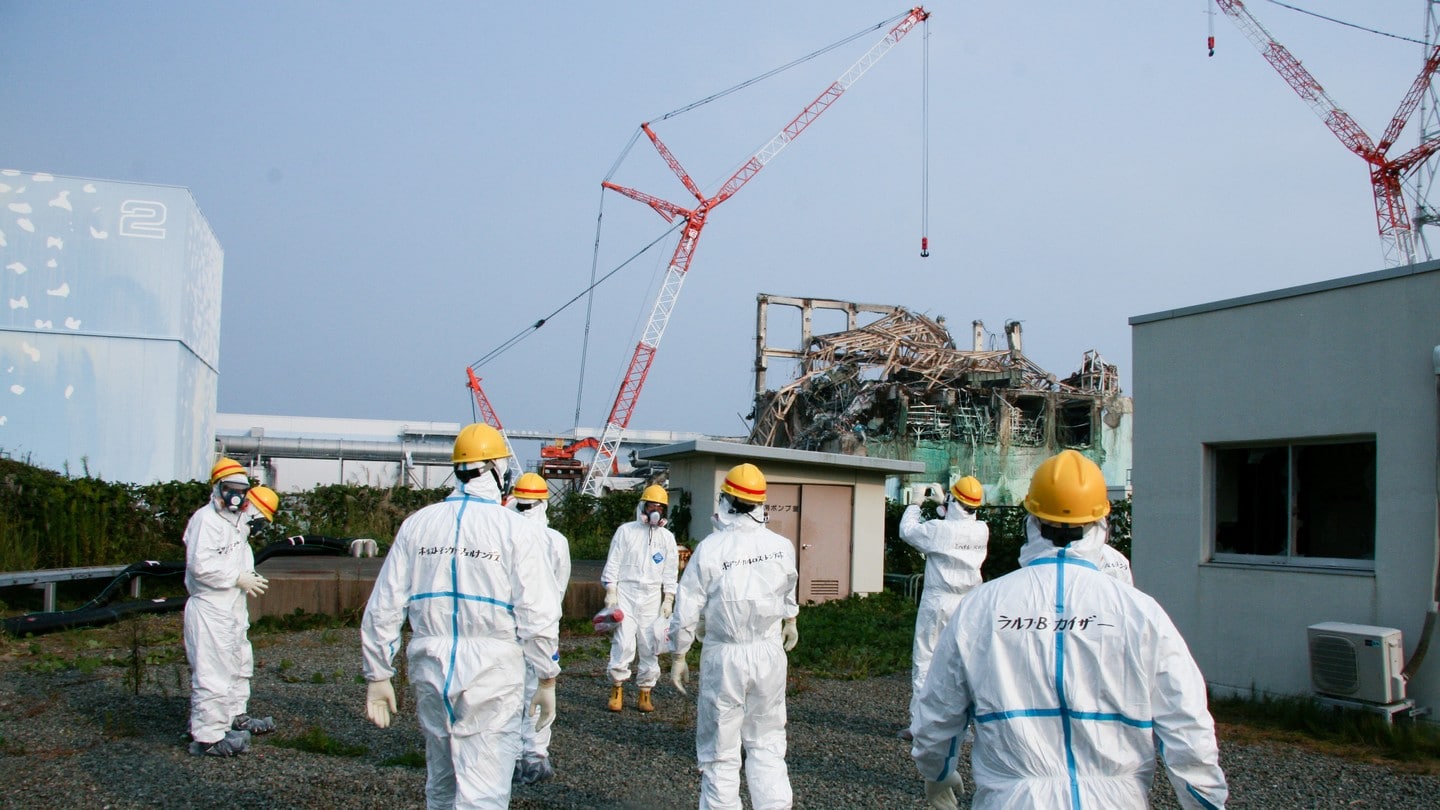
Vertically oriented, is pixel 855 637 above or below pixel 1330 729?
below

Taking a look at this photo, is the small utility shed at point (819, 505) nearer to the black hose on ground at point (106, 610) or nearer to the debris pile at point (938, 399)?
the black hose on ground at point (106, 610)

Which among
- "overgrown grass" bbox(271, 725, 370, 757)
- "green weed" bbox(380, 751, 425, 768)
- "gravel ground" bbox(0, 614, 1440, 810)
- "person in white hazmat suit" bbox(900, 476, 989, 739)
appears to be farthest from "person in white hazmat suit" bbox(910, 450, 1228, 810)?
"person in white hazmat suit" bbox(900, 476, 989, 739)

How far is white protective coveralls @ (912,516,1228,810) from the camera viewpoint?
118 inches

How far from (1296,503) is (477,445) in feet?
25.2

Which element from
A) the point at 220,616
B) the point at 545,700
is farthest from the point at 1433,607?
the point at 220,616

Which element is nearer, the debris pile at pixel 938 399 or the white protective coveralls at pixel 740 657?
the white protective coveralls at pixel 740 657

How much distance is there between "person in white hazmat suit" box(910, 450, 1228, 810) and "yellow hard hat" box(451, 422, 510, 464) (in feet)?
8.53

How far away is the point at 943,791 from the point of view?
361 centimetres

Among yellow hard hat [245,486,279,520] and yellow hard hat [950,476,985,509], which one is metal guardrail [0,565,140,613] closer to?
yellow hard hat [245,486,279,520]

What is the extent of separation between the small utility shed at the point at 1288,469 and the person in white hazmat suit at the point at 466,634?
23.3 feet

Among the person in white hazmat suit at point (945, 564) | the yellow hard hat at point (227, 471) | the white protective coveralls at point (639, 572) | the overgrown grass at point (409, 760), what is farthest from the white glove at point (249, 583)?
the person in white hazmat suit at point (945, 564)

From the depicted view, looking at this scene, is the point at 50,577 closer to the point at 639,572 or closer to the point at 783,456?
the point at 639,572

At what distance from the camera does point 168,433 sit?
2409 centimetres

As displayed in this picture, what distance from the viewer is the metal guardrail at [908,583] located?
57.0 feet
